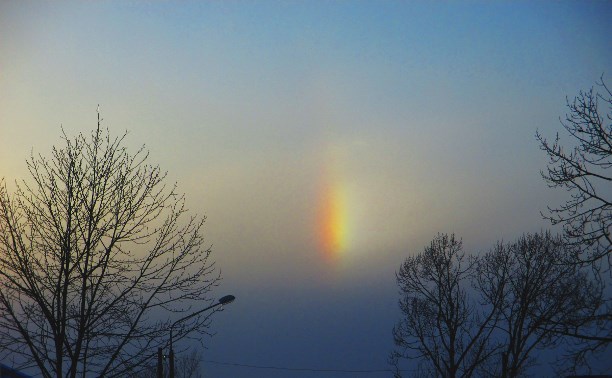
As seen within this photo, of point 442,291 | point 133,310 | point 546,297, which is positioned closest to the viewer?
point 133,310

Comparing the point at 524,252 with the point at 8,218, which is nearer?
the point at 8,218

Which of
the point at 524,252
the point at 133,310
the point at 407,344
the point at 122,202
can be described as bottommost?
the point at 133,310

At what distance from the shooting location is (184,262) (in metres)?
13.7

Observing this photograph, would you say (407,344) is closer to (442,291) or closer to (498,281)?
(442,291)

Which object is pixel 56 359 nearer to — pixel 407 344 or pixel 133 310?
pixel 133 310

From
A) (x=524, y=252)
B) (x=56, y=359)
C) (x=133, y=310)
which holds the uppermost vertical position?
(x=524, y=252)

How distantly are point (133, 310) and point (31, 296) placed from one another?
188 centimetres

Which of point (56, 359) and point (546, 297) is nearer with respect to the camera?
point (56, 359)

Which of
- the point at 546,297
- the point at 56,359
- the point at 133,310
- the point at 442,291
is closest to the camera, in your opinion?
the point at 56,359

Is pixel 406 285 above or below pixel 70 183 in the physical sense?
above

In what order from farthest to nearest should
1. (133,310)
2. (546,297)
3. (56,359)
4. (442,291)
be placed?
(442,291) → (546,297) → (133,310) → (56,359)

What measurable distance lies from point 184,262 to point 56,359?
297 centimetres

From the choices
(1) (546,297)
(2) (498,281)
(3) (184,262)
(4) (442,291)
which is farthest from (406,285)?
(3) (184,262)

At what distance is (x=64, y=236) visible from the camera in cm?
1252
